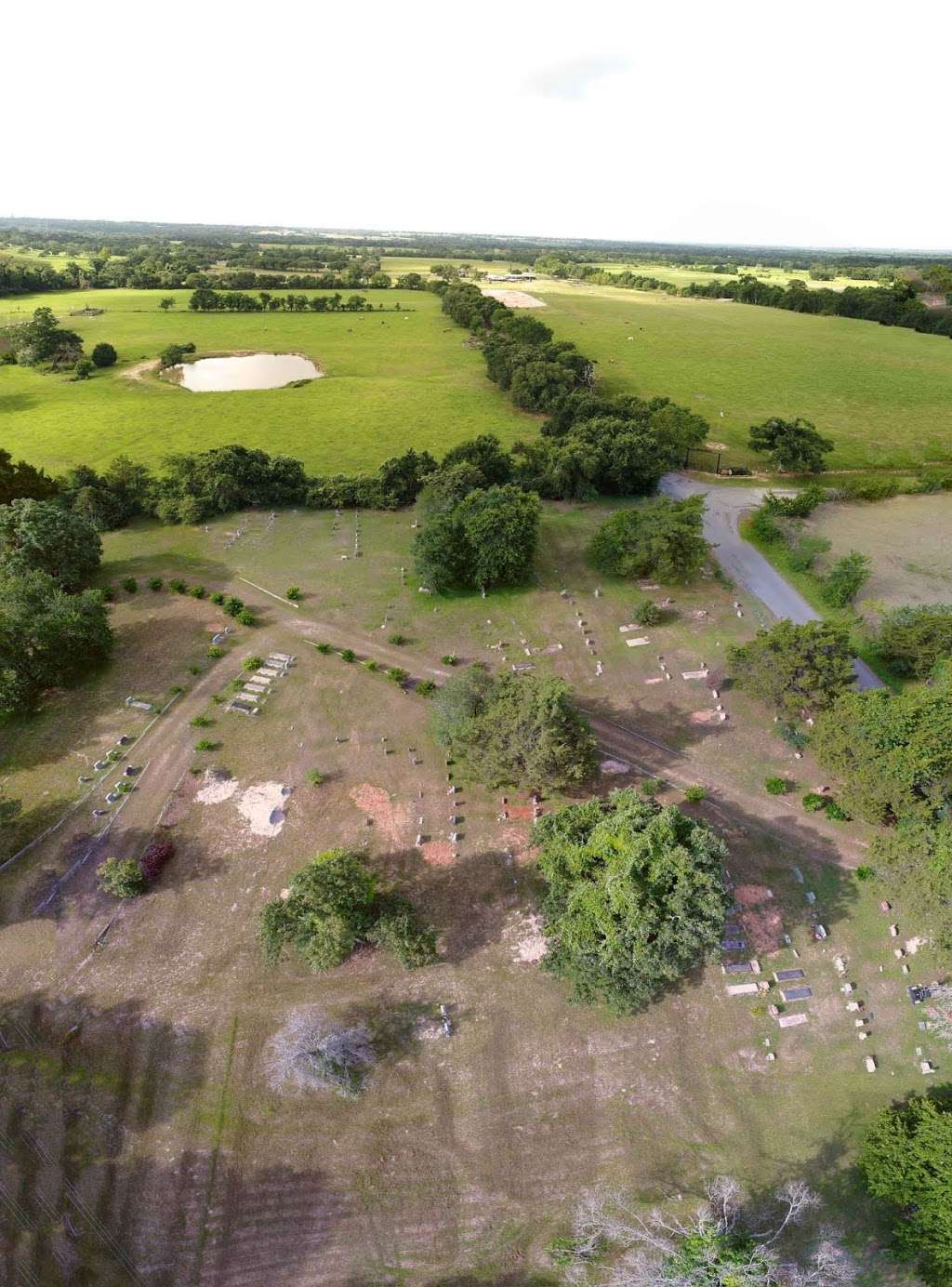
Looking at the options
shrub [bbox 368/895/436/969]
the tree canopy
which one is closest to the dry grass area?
the tree canopy

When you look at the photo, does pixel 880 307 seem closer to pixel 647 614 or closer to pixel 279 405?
pixel 279 405

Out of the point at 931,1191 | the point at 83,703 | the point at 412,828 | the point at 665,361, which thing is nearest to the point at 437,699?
→ the point at 412,828

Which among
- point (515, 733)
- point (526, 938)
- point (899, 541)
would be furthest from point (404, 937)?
point (899, 541)

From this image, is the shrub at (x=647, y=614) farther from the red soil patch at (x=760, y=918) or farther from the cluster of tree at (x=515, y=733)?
the red soil patch at (x=760, y=918)

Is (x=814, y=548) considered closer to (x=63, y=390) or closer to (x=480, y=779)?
(x=480, y=779)

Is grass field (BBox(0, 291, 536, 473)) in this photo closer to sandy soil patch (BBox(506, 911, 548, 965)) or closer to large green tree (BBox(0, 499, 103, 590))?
large green tree (BBox(0, 499, 103, 590))

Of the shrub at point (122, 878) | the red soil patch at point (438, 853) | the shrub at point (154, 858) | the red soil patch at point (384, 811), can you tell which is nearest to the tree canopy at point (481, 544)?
the red soil patch at point (384, 811)
